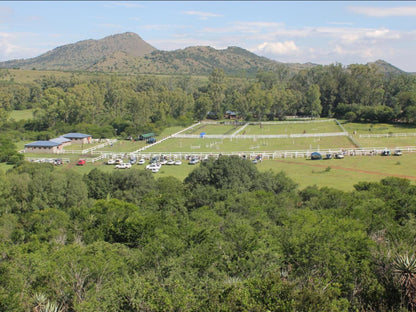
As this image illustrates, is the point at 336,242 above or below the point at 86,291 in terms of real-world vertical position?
above

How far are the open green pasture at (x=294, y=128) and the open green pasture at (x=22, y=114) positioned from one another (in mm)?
52635

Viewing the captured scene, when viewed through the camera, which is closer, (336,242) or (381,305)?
(381,305)

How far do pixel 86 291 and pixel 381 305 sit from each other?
10.0m

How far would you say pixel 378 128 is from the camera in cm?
7650

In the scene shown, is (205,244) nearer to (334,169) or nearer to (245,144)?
(334,169)

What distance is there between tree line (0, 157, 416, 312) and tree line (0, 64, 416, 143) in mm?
51304

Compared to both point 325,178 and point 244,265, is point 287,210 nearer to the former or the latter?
point 244,265

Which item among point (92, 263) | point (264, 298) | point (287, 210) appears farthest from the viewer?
point (287, 210)

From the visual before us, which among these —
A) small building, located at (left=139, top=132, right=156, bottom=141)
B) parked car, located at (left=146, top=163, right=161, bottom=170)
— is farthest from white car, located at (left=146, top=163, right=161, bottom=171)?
small building, located at (left=139, top=132, right=156, bottom=141)

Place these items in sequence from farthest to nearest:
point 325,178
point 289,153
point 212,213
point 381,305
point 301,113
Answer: point 301,113 → point 289,153 → point 325,178 → point 212,213 → point 381,305

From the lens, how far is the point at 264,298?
11820 millimetres

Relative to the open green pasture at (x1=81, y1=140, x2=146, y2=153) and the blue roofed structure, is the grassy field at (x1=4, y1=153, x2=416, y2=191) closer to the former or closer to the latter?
the open green pasture at (x1=81, y1=140, x2=146, y2=153)

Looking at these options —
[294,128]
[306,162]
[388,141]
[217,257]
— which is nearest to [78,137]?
[306,162]

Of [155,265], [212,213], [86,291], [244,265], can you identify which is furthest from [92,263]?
[212,213]
